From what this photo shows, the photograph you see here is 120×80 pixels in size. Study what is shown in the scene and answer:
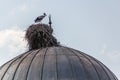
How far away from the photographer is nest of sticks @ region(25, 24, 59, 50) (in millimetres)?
20859

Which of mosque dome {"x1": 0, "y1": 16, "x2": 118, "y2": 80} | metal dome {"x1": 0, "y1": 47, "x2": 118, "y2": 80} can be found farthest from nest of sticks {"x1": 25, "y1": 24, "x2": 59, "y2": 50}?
metal dome {"x1": 0, "y1": 47, "x2": 118, "y2": 80}

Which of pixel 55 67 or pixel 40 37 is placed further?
pixel 40 37

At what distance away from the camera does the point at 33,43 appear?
21125mm

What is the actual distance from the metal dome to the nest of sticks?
199cm

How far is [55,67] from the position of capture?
56.4ft

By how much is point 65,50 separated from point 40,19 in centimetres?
251

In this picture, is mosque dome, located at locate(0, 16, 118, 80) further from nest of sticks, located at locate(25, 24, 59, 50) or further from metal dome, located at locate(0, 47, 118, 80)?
nest of sticks, located at locate(25, 24, 59, 50)

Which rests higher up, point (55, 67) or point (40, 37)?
point (40, 37)

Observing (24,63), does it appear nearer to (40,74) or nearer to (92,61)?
(40,74)

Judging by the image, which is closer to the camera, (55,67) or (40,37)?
(55,67)

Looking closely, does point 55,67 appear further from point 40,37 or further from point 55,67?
point 40,37

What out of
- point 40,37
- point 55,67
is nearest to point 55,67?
point 55,67

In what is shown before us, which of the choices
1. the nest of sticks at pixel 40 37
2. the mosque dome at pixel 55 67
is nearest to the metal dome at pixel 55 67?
the mosque dome at pixel 55 67

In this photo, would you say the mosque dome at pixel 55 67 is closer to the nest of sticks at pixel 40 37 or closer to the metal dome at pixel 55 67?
the metal dome at pixel 55 67
